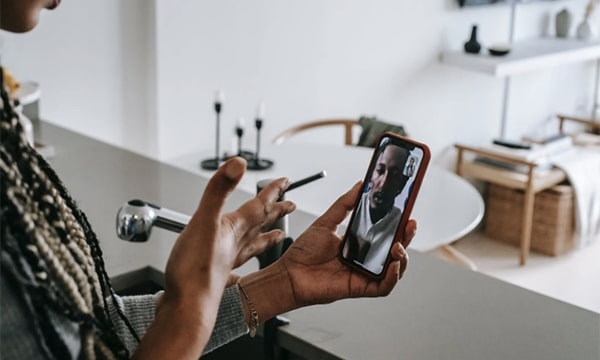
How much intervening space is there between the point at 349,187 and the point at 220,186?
1.71m

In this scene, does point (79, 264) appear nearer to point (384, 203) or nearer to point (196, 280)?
point (196, 280)

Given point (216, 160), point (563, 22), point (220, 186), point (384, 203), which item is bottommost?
point (216, 160)

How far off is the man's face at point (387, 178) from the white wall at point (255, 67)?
1.83 m

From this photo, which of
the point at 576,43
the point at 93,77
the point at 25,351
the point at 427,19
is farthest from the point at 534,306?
the point at 576,43

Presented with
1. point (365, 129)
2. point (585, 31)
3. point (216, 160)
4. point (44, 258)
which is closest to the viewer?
point (44, 258)

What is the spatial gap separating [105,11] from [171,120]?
1.59ft

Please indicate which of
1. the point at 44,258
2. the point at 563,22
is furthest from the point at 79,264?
the point at 563,22

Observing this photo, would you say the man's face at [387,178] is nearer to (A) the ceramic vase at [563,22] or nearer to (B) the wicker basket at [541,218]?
(B) the wicker basket at [541,218]

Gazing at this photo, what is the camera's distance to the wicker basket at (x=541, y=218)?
4234 millimetres

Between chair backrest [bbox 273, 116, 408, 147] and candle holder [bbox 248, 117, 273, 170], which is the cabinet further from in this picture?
candle holder [bbox 248, 117, 273, 170]

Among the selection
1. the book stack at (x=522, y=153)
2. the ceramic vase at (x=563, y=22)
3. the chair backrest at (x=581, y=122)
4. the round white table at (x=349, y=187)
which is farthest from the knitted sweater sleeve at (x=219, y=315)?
the chair backrest at (x=581, y=122)

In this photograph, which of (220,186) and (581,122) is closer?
(220,186)

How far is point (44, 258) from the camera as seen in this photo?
694 millimetres

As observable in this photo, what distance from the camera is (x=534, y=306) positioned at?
1310 mm
